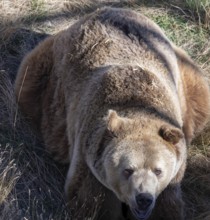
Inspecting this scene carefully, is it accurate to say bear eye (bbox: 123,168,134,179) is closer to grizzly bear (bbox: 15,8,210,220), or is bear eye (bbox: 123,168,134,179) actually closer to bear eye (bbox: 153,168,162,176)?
grizzly bear (bbox: 15,8,210,220)

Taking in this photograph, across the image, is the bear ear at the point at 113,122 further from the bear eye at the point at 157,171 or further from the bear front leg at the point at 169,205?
the bear front leg at the point at 169,205

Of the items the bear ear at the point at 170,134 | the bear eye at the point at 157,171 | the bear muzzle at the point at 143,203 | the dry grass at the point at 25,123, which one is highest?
the bear ear at the point at 170,134

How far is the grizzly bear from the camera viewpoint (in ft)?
15.0

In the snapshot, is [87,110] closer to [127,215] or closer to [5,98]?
[127,215]

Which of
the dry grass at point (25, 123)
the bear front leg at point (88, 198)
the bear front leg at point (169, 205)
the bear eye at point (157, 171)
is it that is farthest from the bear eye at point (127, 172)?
the dry grass at point (25, 123)

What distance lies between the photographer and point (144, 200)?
4340 millimetres

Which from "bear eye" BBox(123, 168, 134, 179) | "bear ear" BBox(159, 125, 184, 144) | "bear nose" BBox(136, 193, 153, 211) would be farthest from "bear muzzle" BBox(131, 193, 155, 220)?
"bear ear" BBox(159, 125, 184, 144)

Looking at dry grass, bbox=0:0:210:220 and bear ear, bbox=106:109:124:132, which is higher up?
bear ear, bbox=106:109:124:132

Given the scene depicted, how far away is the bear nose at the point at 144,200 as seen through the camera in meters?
4.32

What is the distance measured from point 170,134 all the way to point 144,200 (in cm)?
56

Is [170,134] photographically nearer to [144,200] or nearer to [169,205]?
[144,200]

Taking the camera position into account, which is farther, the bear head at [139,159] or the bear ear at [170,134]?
the bear ear at [170,134]

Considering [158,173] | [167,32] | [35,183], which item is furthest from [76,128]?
[167,32]

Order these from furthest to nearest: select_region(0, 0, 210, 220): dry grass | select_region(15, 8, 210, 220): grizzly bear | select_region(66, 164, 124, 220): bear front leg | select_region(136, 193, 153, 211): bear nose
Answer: select_region(0, 0, 210, 220): dry grass → select_region(66, 164, 124, 220): bear front leg → select_region(15, 8, 210, 220): grizzly bear → select_region(136, 193, 153, 211): bear nose
